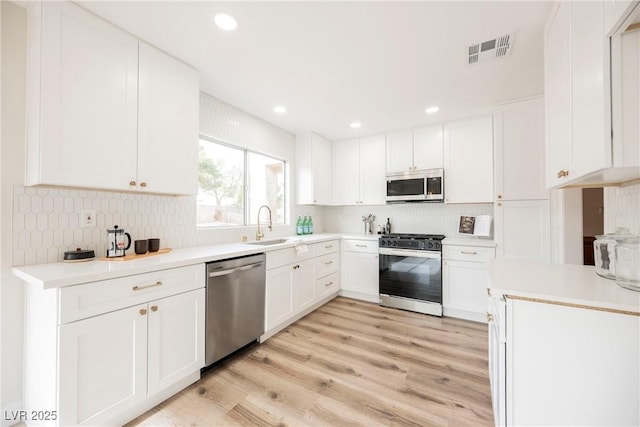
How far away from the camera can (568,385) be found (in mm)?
1071

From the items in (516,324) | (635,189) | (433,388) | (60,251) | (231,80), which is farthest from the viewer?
(231,80)

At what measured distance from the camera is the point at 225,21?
1627 mm

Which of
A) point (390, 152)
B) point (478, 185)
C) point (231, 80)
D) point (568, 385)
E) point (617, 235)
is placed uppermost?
point (231, 80)

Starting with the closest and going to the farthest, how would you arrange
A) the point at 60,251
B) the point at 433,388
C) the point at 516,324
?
the point at 516,324
the point at 60,251
the point at 433,388

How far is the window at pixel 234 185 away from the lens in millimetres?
2701

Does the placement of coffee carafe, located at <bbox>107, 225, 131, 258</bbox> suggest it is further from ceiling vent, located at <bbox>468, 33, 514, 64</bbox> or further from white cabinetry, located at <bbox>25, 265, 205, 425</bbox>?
ceiling vent, located at <bbox>468, 33, 514, 64</bbox>

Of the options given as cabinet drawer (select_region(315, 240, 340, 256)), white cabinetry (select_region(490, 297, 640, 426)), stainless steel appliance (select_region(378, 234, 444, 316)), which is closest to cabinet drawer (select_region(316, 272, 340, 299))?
cabinet drawer (select_region(315, 240, 340, 256))

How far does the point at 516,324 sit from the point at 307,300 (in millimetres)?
2299

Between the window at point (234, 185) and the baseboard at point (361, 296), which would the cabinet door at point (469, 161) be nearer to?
the baseboard at point (361, 296)

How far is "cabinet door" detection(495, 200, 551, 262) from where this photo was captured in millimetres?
2688

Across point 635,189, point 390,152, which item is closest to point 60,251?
point 635,189

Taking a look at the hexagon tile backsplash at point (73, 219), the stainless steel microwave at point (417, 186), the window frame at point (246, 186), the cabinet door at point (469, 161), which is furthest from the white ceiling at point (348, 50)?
the hexagon tile backsplash at point (73, 219)

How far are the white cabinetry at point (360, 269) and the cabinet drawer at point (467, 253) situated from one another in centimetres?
92

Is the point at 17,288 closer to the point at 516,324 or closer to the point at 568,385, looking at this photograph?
the point at 516,324
